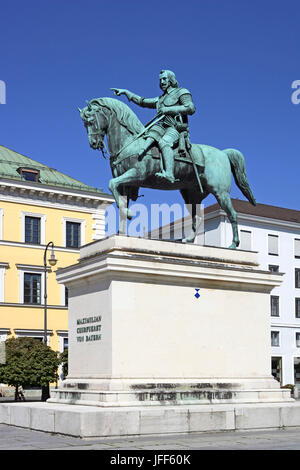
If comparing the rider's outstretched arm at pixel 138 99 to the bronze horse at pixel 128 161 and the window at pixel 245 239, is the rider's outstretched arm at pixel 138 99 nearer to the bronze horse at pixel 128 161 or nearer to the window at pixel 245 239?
the bronze horse at pixel 128 161

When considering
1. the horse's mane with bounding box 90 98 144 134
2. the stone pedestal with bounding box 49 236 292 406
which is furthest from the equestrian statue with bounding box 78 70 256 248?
the stone pedestal with bounding box 49 236 292 406

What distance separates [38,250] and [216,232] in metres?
20.3

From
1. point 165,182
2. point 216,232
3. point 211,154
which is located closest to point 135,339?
point 165,182

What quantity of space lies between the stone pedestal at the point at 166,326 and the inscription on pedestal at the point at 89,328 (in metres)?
0.02

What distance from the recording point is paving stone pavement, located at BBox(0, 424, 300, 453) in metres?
11.4

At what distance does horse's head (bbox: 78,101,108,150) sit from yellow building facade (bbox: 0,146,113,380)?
3734 cm

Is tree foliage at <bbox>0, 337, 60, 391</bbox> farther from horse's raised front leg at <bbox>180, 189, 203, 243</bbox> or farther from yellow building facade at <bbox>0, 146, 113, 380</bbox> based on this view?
horse's raised front leg at <bbox>180, 189, 203, 243</bbox>

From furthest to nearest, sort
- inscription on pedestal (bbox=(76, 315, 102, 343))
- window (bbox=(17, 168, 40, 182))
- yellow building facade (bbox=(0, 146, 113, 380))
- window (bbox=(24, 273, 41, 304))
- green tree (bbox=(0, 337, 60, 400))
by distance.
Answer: window (bbox=(17, 168, 40, 182)) → window (bbox=(24, 273, 41, 304)) → yellow building facade (bbox=(0, 146, 113, 380)) → green tree (bbox=(0, 337, 60, 400)) → inscription on pedestal (bbox=(76, 315, 102, 343))

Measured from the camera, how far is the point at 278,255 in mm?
74750

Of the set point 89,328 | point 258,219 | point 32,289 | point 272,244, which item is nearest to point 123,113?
point 89,328

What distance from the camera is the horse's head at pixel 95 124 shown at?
16.6 m

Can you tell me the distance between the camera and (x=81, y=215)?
58.1m

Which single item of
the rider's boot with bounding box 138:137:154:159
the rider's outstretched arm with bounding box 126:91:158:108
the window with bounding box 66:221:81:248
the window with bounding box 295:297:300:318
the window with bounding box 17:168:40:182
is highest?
the window with bounding box 17:168:40:182

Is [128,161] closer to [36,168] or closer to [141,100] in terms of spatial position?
[141,100]
